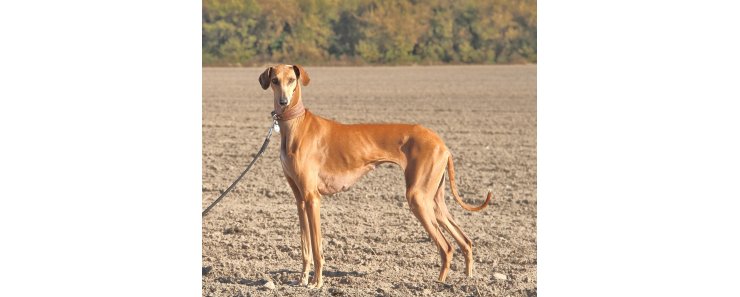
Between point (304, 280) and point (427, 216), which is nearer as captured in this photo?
point (427, 216)

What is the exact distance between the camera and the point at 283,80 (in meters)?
6.95

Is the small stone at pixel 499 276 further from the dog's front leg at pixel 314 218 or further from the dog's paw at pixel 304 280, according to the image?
the dog's front leg at pixel 314 218

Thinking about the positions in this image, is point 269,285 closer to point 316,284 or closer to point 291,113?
point 316,284

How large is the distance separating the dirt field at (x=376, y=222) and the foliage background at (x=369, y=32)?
763 inches

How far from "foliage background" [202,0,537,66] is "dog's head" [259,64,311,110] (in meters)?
35.7

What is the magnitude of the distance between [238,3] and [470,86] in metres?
12.0

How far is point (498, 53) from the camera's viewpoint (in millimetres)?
47125

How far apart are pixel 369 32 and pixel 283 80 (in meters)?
38.9

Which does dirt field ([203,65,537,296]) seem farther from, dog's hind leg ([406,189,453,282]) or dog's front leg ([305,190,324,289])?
dog's hind leg ([406,189,453,282])

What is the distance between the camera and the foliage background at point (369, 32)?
1715 inches

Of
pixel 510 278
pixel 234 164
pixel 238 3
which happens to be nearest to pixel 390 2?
pixel 238 3

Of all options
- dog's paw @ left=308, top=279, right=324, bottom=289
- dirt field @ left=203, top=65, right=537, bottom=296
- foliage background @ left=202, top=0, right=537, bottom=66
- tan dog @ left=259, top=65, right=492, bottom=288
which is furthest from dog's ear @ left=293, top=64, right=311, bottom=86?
foliage background @ left=202, top=0, right=537, bottom=66

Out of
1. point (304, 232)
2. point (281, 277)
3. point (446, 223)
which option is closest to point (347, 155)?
point (304, 232)

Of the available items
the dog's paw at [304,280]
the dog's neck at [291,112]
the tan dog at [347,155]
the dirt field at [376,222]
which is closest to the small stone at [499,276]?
the dirt field at [376,222]
